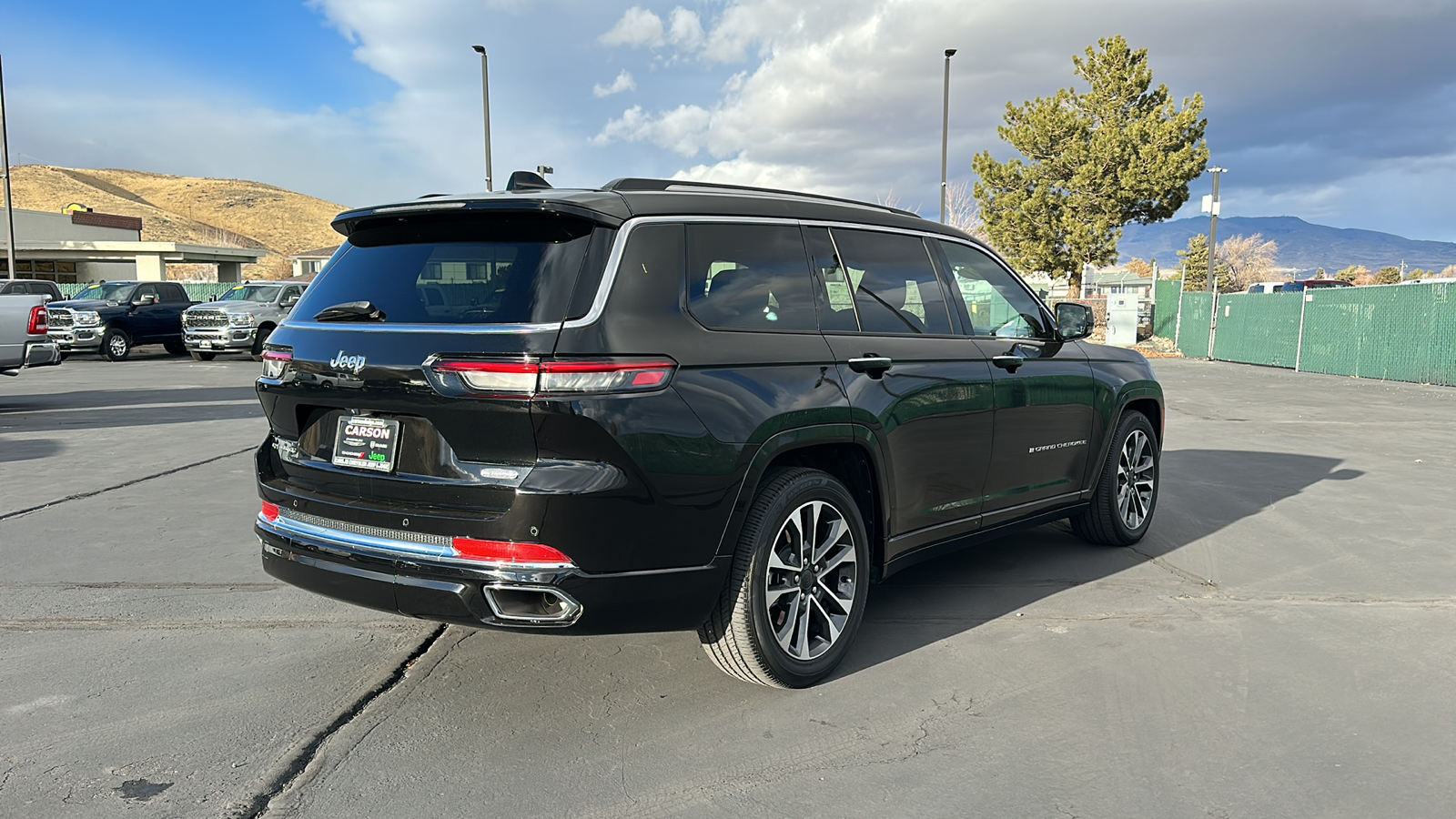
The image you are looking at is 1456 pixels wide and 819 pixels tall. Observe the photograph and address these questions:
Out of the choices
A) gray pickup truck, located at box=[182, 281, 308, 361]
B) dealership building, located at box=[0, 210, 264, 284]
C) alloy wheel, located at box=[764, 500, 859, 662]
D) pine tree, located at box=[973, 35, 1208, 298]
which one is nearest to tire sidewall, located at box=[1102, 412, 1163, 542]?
alloy wheel, located at box=[764, 500, 859, 662]

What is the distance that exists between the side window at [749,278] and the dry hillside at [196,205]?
108m

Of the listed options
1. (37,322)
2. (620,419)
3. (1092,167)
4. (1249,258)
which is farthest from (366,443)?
(1249,258)

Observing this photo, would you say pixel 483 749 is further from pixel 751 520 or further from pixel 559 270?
pixel 559 270

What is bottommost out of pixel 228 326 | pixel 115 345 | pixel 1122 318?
pixel 115 345

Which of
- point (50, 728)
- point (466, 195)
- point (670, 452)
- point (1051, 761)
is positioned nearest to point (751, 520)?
point (670, 452)

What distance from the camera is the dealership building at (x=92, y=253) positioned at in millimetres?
47500

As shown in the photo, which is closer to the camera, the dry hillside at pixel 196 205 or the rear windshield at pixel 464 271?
the rear windshield at pixel 464 271

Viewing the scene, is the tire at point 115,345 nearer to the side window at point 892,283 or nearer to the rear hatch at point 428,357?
the rear hatch at point 428,357

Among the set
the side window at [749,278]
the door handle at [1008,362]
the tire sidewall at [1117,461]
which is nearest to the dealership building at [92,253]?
the tire sidewall at [1117,461]

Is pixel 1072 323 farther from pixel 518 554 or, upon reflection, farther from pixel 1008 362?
pixel 518 554

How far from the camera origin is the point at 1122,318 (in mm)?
31047

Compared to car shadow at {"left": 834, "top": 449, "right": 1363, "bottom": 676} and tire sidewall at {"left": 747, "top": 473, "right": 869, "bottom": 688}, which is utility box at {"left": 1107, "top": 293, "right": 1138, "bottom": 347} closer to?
car shadow at {"left": 834, "top": 449, "right": 1363, "bottom": 676}

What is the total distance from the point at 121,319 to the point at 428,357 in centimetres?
2540

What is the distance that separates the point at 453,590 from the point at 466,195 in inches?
56.0
